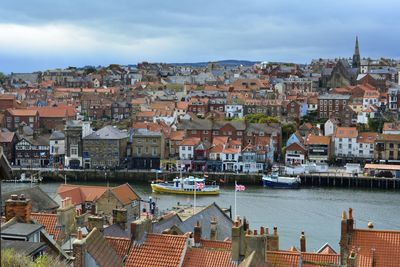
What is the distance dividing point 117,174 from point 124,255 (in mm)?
44370

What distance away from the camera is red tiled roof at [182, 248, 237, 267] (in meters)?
11.0

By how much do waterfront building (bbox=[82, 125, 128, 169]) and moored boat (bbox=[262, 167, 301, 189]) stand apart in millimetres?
13346

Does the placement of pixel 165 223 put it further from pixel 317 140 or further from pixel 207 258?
pixel 317 140

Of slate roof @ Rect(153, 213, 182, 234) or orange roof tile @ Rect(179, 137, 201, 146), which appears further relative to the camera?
orange roof tile @ Rect(179, 137, 201, 146)

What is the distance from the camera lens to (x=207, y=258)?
1120 cm

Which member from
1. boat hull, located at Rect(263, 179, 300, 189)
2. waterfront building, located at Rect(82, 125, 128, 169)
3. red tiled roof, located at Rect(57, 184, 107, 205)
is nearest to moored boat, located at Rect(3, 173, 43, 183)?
waterfront building, located at Rect(82, 125, 128, 169)

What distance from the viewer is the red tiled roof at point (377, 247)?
12227 mm

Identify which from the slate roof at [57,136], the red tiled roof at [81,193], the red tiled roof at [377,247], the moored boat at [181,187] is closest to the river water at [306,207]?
the moored boat at [181,187]

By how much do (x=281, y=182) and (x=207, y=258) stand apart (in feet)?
128

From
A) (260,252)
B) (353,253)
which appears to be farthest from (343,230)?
(260,252)

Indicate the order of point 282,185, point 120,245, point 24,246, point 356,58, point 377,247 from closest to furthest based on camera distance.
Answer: point 24,246
point 120,245
point 377,247
point 282,185
point 356,58

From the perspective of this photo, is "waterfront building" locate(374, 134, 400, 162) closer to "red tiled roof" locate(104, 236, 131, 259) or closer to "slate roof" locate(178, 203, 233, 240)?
"slate roof" locate(178, 203, 233, 240)

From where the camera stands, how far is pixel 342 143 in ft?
197

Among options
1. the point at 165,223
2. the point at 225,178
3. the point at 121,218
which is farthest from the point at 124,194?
the point at 225,178
